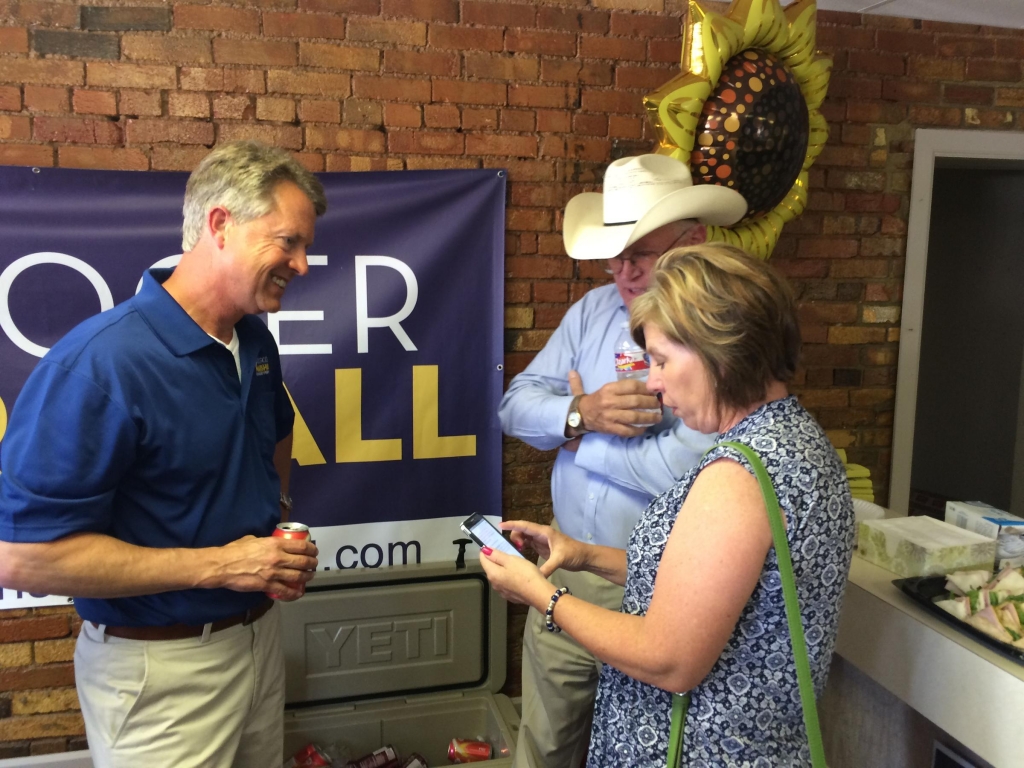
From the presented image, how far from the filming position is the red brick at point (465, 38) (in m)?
2.33

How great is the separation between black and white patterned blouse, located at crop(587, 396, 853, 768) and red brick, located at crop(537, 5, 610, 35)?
177 cm

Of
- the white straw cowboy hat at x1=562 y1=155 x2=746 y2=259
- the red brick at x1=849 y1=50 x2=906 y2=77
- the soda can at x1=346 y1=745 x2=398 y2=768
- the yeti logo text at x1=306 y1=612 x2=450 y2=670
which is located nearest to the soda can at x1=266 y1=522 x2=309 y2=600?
the white straw cowboy hat at x1=562 y1=155 x2=746 y2=259

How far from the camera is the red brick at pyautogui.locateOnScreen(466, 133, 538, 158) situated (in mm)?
2404

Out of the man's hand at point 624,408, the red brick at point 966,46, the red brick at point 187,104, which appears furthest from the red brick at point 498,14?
the red brick at point 966,46

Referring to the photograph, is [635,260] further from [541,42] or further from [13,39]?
[13,39]

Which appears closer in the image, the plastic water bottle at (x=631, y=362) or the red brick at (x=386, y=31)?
the plastic water bottle at (x=631, y=362)

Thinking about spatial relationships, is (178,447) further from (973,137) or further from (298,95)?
(973,137)

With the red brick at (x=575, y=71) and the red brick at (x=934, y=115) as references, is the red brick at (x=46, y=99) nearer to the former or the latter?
the red brick at (x=575, y=71)

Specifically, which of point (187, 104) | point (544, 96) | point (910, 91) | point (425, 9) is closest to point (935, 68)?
point (910, 91)

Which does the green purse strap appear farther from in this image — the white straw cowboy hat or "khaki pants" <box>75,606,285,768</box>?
"khaki pants" <box>75,606,285,768</box>

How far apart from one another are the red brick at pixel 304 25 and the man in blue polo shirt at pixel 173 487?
3.32ft

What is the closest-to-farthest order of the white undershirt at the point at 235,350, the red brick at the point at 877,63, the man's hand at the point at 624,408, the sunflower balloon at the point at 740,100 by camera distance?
1. the white undershirt at the point at 235,350
2. the man's hand at the point at 624,408
3. the sunflower balloon at the point at 740,100
4. the red brick at the point at 877,63

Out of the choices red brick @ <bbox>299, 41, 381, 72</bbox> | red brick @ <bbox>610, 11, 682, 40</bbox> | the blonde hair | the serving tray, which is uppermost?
Result: red brick @ <bbox>610, 11, 682, 40</bbox>

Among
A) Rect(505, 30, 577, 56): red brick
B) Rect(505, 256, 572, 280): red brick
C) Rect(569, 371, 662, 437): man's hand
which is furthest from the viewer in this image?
Rect(505, 256, 572, 280): red brick
